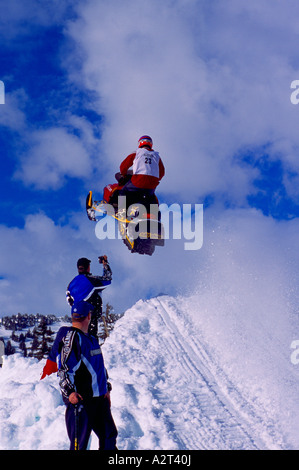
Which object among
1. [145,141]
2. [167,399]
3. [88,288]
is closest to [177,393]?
[167,399]

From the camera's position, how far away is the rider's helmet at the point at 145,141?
7.17 meters

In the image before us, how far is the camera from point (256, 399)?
6.35 meters

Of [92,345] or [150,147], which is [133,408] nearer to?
[92,345]

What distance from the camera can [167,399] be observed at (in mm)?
6039

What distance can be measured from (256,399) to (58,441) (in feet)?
12.2

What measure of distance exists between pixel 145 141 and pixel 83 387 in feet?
16.8

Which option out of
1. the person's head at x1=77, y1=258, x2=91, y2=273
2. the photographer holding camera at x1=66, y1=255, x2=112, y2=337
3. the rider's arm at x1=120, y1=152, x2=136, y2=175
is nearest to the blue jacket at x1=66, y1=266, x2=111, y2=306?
the photographer holding camera at x1=66, y1=255, x2=112, y2=337

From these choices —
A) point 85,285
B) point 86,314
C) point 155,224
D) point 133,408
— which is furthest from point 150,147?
point 133,408

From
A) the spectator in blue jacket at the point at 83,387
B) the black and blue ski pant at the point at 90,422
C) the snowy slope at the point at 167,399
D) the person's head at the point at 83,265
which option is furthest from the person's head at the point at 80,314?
the person's head at the point at 83,265

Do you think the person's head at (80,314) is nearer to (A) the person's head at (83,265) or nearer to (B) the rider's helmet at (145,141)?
(A) the person's head at (83,265)

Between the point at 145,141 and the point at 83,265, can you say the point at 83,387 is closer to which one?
the point at 83,265

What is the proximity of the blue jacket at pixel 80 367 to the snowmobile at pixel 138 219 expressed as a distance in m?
3.82

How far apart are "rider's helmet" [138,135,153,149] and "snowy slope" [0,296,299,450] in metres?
4.52

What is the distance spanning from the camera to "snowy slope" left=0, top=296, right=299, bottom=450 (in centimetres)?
503
